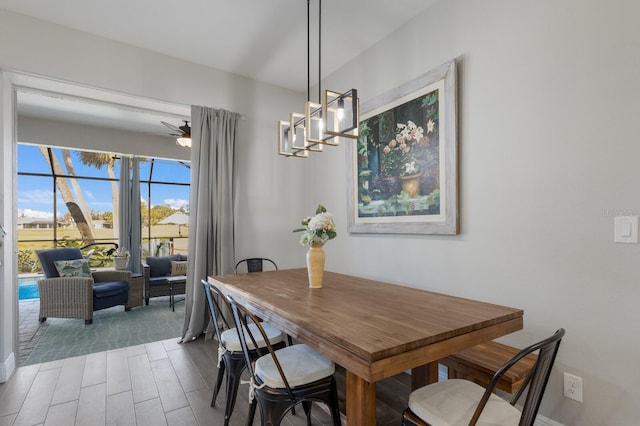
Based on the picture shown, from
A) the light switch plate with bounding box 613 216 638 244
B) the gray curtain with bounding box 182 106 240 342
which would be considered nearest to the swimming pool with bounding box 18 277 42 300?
the gray curtain with bounding box 182 106 240 342

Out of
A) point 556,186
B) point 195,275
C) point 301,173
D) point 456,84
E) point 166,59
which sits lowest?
point 195,275

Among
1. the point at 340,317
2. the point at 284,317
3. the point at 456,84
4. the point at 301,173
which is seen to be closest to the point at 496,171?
the point at 456,84

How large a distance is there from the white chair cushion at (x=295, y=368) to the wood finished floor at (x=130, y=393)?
2.12 ft

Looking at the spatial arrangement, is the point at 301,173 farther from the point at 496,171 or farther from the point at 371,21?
the point at 496,171

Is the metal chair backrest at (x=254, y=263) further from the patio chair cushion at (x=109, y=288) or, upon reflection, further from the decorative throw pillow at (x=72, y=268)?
the decorative throw pillow at (x=72, y=268)

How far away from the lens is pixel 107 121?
5.03 metres

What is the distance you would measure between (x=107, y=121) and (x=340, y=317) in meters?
5.30

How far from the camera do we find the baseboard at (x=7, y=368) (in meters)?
2.47

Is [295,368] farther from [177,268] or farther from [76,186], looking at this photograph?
[76,186]

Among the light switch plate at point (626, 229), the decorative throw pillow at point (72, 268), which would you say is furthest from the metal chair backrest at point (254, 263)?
the light switch plate at point (626, 229)

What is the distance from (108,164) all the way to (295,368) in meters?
7.00

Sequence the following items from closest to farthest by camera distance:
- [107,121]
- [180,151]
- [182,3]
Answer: [182,3] < [107,121] < [180,151]

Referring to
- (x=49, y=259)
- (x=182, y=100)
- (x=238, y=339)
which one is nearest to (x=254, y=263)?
(x=238, y=339)

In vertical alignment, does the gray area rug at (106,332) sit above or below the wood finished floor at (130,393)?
below
